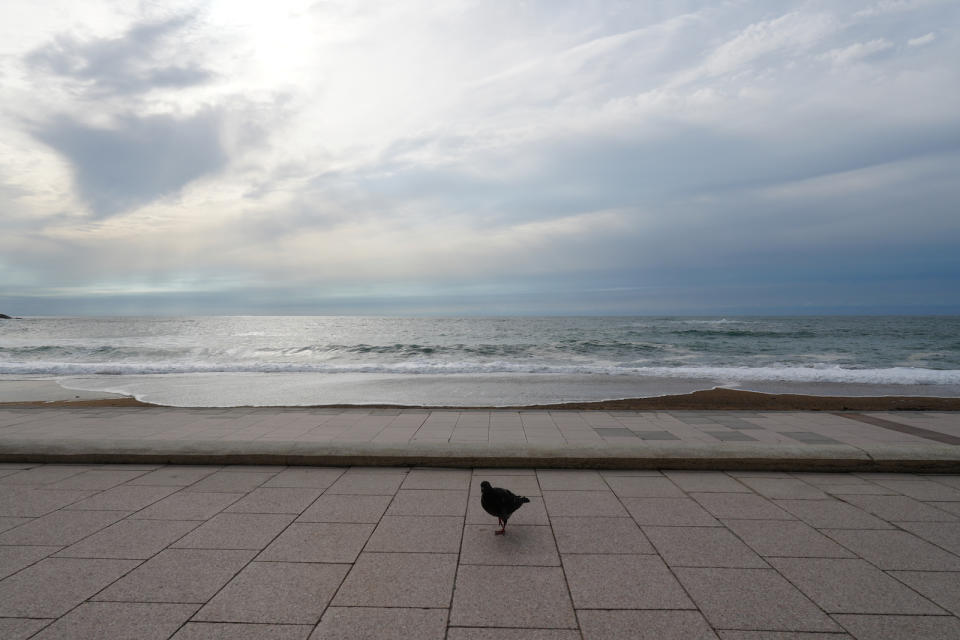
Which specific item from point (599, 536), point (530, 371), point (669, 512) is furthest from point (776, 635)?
point (530, 371)

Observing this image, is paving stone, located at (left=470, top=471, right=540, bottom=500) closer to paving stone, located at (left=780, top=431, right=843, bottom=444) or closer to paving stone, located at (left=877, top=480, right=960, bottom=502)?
paving stone, located at (left=877, top=480, right=960, bottom=502)

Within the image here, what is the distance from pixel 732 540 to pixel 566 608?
1633 millimetres

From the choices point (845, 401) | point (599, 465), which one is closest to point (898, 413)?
point (845, 401)

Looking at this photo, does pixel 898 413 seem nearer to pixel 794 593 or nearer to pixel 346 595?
pixel 794 593

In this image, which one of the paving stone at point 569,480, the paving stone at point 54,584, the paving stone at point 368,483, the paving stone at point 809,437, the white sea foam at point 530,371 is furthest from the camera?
the white sea foam at point 530,371

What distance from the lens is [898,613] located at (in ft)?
8.95

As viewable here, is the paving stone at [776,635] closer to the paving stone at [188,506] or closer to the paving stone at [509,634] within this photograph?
the paving stone at [509,634]

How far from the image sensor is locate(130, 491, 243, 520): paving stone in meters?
4.06

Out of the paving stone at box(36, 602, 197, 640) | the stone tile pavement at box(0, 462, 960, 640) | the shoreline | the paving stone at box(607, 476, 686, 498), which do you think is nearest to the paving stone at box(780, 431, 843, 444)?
the stone tile pavement at box(0, 462, 960, 640)

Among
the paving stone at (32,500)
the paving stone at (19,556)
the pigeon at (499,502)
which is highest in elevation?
the pigeon at (499,502)

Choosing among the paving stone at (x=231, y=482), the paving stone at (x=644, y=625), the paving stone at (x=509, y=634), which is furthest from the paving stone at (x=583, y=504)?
the paving stone at (x=231, y=482)

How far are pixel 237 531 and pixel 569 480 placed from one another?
3021mm

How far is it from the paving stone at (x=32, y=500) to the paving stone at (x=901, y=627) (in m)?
5.81

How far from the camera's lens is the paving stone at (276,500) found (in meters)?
4.21
